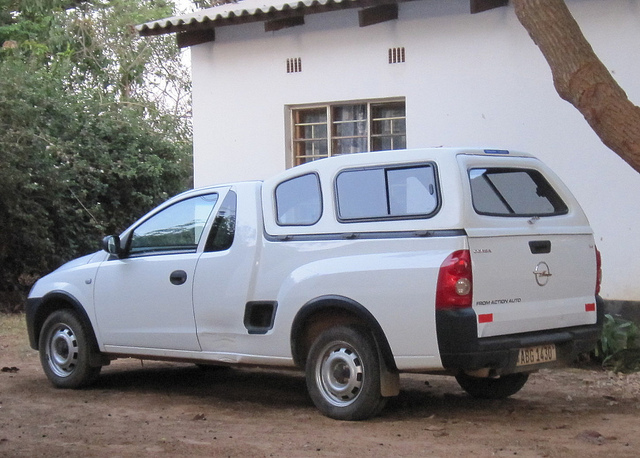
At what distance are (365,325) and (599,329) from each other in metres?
1.73

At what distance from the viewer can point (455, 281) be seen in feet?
20.4

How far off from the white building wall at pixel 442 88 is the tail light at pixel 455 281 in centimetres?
432

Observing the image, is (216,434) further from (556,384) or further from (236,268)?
(556,384)

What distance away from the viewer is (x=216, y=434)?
6.52m

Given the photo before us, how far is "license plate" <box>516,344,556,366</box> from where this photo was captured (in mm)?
6559

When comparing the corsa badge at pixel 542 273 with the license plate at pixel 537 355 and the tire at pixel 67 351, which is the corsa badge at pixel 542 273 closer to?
the license plate at pixel 537 355

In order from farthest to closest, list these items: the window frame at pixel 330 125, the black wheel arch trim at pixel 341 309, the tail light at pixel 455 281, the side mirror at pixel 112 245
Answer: the window frame at pixel 330 125
the side mirror at pixel 112 245
the black wheel arch trim at pixel 341 309
the tail light at pixel 455 281

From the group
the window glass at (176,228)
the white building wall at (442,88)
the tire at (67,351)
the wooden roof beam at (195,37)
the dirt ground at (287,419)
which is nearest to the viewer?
the dirt ground at (287,419)

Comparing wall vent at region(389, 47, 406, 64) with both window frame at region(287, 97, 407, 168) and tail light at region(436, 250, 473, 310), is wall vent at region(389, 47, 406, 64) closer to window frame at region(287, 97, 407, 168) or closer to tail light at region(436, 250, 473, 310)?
window frame at region(287, 97, 407, 168)

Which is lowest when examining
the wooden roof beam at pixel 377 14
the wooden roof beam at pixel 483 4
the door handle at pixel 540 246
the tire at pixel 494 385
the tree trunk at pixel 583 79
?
the tire at pixel 494 385

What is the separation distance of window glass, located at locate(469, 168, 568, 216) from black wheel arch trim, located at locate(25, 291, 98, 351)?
11.9 feet

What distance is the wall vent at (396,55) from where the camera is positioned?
11.5m

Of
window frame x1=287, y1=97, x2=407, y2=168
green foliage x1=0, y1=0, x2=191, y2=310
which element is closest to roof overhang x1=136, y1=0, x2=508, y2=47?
window frame x1=287, y1=97, x2=407, y2=168

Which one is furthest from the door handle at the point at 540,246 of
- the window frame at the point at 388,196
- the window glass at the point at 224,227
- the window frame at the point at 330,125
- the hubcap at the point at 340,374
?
the window frame at the point at 330,125
